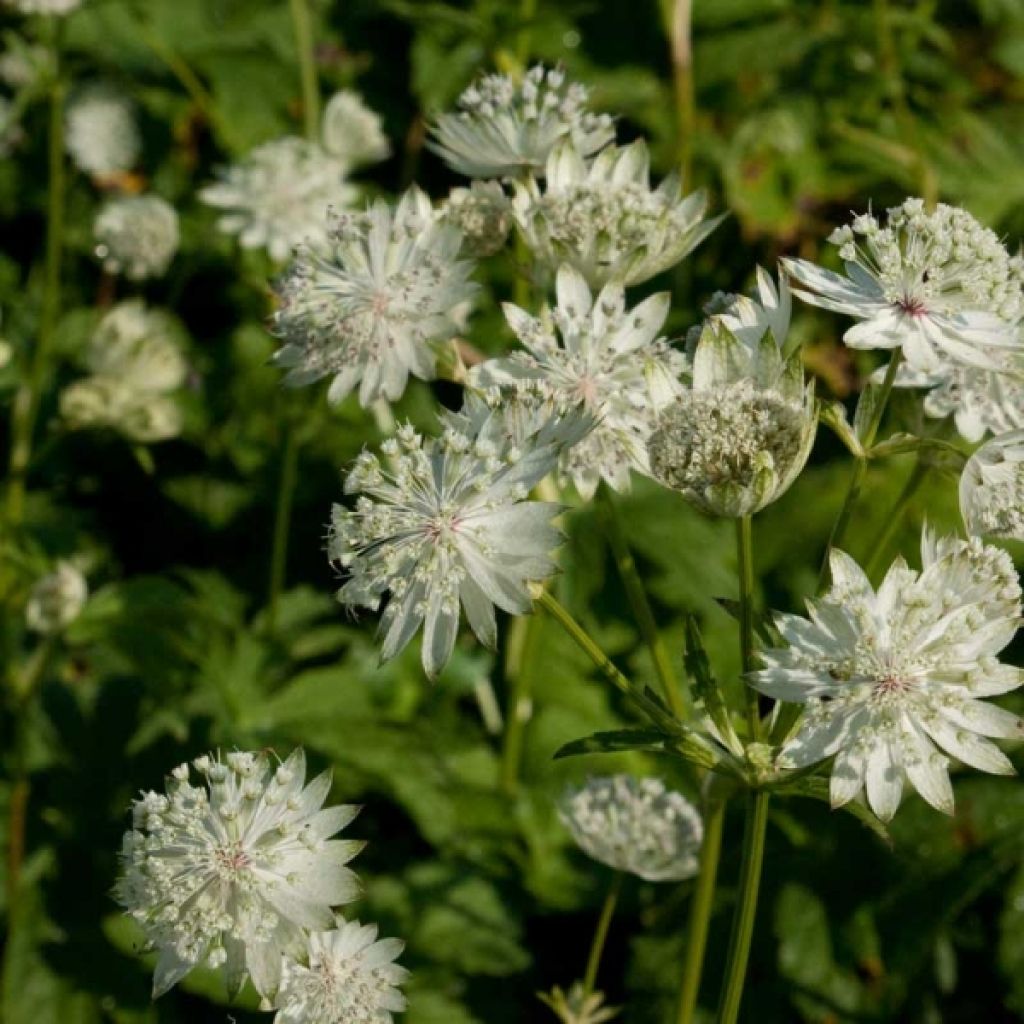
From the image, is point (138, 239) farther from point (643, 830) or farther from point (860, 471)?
point (860, 471)

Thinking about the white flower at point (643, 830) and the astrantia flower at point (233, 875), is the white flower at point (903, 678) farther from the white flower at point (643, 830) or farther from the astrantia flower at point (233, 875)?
the white flower at point (643, 830)

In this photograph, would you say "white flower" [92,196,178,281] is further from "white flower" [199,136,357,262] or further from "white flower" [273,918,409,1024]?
"white flower" [273,918,409,1024]

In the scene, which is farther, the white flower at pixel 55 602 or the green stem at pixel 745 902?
the white flower at pixel 55 602

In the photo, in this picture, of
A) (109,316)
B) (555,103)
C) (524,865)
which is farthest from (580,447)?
(109,316)

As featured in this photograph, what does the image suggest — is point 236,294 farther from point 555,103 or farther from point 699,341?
point 699,341

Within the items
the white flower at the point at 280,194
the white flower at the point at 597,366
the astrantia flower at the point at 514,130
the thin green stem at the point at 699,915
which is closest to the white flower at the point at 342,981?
the thin green stem at the point at 699,915

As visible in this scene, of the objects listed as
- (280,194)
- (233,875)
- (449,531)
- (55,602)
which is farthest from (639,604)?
(280,194)

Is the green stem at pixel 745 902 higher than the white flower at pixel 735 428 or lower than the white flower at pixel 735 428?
lower
